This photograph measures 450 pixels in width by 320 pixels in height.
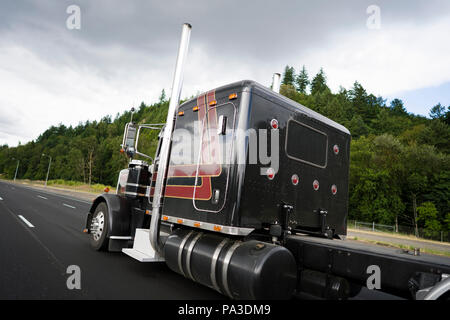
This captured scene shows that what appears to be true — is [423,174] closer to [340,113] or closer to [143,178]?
[340,113]

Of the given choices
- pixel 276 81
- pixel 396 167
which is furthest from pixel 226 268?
pixel 396 167

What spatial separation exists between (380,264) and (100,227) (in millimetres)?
5099

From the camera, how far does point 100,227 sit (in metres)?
5.80

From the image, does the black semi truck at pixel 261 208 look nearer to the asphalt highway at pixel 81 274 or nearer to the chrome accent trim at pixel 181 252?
the chrome accent trim at pixel 181 252

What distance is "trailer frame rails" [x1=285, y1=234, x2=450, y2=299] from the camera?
2414 millimetres

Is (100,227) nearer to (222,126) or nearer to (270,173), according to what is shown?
(222,126)

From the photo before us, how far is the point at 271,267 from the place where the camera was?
2.97 metres

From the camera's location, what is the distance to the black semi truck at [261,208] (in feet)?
9.59

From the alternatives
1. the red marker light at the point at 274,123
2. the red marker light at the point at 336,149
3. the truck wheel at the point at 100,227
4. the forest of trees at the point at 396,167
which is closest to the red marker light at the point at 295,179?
the red marker light at the point at 274,123

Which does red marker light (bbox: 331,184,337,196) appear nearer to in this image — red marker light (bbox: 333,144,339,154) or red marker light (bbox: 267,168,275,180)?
red marker light (bbox: 333,144,339,154)

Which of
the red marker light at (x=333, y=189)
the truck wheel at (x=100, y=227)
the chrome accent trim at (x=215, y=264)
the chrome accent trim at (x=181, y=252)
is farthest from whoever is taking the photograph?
the truck wheel at (x=100, y=227)

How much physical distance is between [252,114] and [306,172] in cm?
133

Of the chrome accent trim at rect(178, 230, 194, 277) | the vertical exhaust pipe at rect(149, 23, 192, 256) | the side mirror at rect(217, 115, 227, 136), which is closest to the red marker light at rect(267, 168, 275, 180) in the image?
the side mirror at rect(217, 115, 227, 136)

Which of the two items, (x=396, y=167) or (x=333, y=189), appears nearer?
(x=333, y=189)
